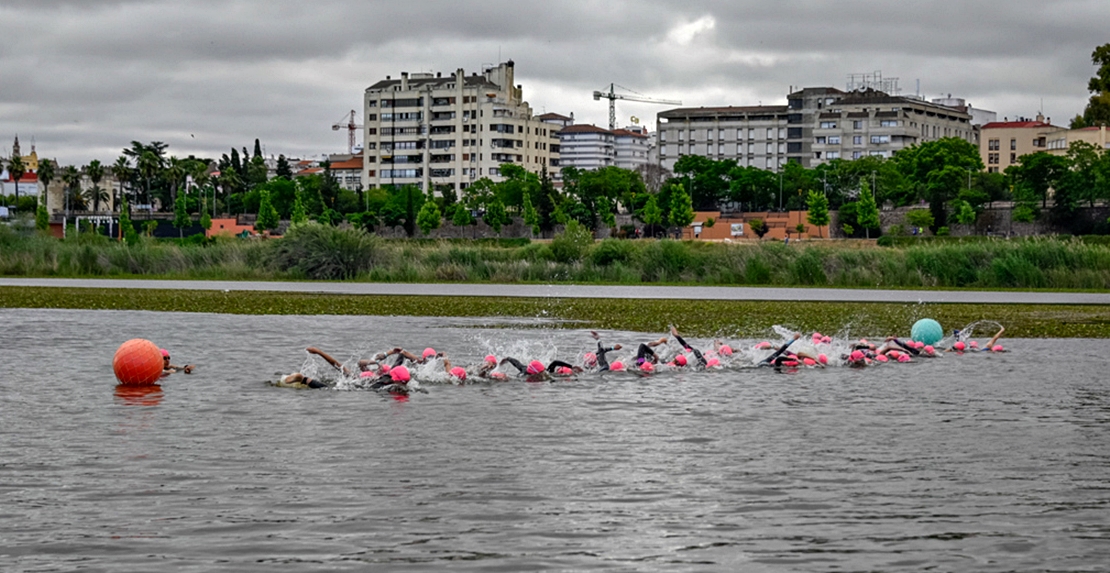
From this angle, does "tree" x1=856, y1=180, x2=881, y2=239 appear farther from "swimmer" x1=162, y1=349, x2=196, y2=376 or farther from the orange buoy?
the orange buoy

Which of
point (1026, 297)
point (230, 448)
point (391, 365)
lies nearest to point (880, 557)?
point (230, 448)

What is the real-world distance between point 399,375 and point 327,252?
34.9 m

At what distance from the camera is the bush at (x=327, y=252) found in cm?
5197

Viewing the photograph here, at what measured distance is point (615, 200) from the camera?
17775 centimetres

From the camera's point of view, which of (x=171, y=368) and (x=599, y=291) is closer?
(x=171, y=368)

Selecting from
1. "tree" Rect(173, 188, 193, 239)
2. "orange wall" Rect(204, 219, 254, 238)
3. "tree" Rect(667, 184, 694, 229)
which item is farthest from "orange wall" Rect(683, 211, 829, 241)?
"tree" Rect(173, 188, 193, 239)

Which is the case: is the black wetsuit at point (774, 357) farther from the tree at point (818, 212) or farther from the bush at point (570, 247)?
the tree at point (818, 212)

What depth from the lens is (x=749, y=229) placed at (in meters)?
159

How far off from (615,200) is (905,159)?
3921cm

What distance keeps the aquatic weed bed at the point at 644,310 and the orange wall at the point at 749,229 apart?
11778 cm

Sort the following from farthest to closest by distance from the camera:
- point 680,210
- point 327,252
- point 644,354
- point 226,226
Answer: point 226,226, point 680,210, point 327,252, point 644,354

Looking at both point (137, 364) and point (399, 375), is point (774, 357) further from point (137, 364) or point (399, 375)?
point (137, 364)

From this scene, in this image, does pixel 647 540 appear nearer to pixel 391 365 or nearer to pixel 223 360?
pixel 391 365

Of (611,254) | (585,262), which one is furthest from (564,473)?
(611,254)
